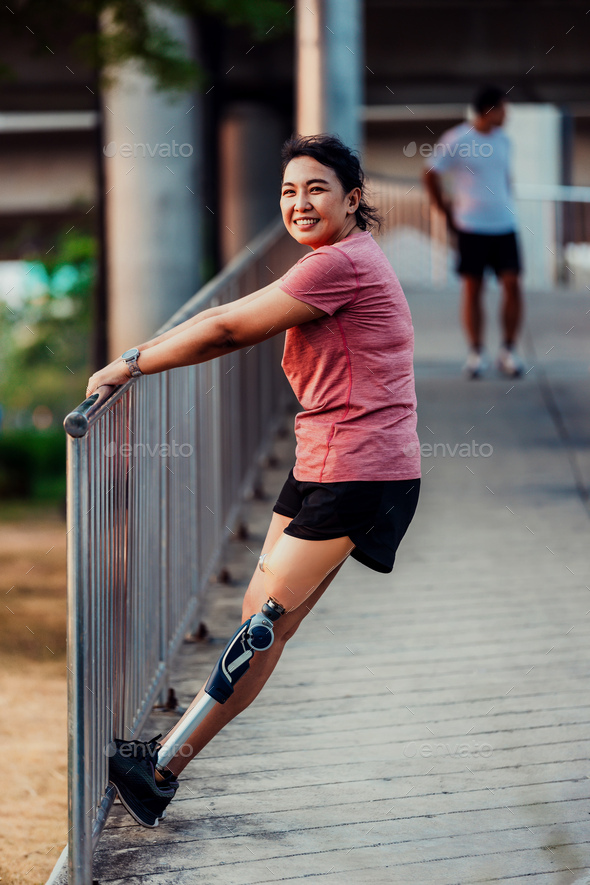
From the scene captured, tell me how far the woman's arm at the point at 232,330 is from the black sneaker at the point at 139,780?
1033mm

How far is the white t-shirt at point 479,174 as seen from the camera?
7.71m

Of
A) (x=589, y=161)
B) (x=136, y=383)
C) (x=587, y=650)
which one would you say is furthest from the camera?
(x=589, y=161)

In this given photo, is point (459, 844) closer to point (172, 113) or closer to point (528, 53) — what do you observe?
point (172, 113)

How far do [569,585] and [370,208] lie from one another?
2.88 m

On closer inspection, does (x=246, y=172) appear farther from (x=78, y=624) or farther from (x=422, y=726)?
(x=78, y=624)

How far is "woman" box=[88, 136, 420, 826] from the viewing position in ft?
9.05

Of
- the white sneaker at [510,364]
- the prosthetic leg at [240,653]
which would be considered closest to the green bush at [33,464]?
the white sneaker at [510,364]

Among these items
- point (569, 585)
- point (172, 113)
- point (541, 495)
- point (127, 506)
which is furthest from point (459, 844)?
point (172, 113)

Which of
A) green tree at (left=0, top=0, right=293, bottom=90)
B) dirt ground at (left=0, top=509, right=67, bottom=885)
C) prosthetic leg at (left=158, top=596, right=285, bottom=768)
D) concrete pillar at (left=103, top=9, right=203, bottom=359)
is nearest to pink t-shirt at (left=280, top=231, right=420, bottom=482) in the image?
prosthetic leg at (left=158, top=596, right=285, bottom=768)

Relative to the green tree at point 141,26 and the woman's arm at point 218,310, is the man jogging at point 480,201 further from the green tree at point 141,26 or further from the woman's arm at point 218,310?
the woman's arm at point 218,310

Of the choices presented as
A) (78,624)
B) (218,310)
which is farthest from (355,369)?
(78,624)

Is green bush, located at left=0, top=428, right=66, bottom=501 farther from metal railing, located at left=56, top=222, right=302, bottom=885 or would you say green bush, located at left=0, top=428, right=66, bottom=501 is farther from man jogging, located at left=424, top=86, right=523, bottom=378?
metal railing, located at left=56, top=222, right=302, bottom=885

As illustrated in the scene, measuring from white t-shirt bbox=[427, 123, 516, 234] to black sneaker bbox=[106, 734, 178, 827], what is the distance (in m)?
5.67

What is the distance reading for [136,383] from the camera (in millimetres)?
3373
